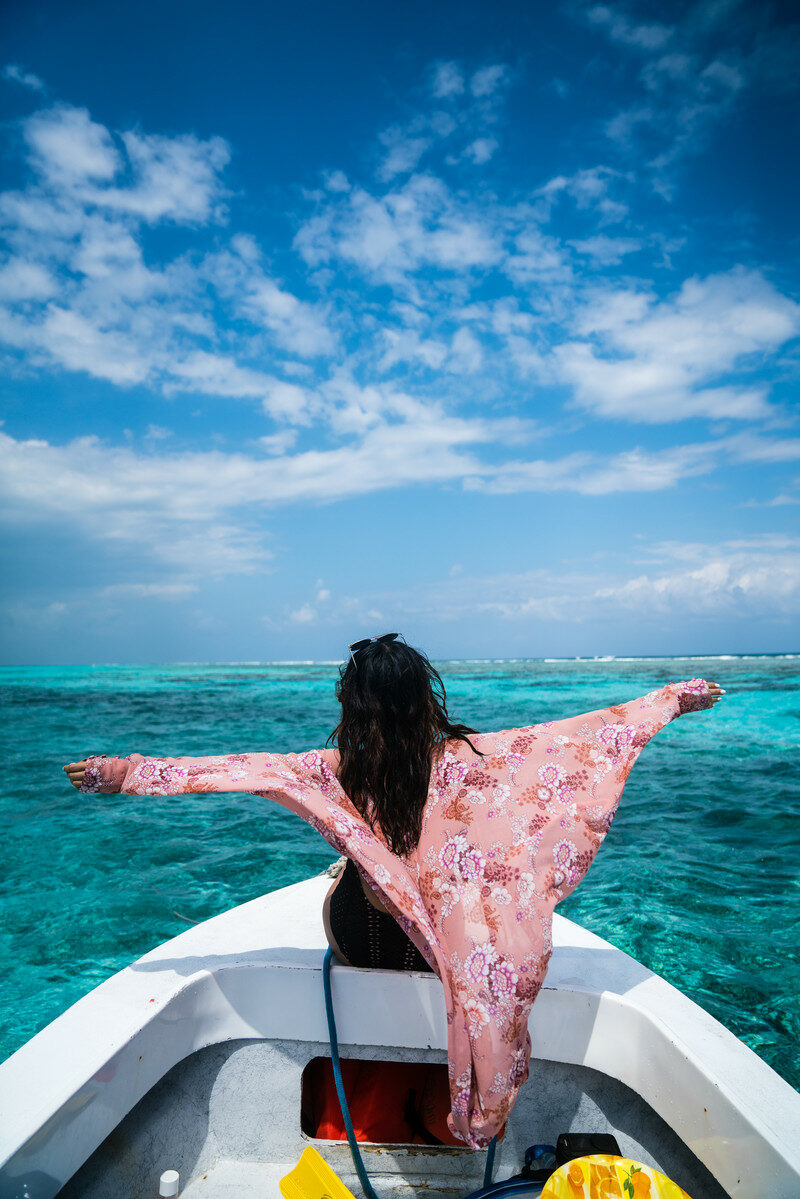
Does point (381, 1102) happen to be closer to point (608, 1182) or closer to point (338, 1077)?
point (338, 1077)

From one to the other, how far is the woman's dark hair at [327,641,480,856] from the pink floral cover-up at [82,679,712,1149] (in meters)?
0.05

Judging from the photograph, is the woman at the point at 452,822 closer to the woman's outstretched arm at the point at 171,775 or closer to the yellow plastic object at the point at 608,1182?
the woman's outstretched arm at the point at 171,775

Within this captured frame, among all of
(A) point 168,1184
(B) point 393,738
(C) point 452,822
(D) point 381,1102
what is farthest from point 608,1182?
(A) point 168,1184

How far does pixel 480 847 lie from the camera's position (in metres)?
1.94

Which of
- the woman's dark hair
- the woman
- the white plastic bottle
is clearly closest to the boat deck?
the white plastic bottle

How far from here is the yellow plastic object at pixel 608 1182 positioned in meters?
1.41

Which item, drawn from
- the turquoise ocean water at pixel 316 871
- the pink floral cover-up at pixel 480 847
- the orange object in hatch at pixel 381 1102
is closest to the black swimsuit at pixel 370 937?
the pink floral cover-up at pixel 480 847

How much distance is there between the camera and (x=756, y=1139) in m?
1.52

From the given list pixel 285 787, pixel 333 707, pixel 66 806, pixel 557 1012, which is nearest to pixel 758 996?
pixel 557 1012

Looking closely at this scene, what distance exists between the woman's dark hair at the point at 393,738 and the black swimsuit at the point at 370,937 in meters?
0.22

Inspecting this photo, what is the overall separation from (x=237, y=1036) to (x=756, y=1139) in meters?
1.47

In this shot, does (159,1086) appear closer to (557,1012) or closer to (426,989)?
(426,989)

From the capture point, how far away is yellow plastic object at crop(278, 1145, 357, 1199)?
176 cm

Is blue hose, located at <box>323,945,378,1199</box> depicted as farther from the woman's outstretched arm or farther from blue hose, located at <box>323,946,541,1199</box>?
the woman's outstretched arm
